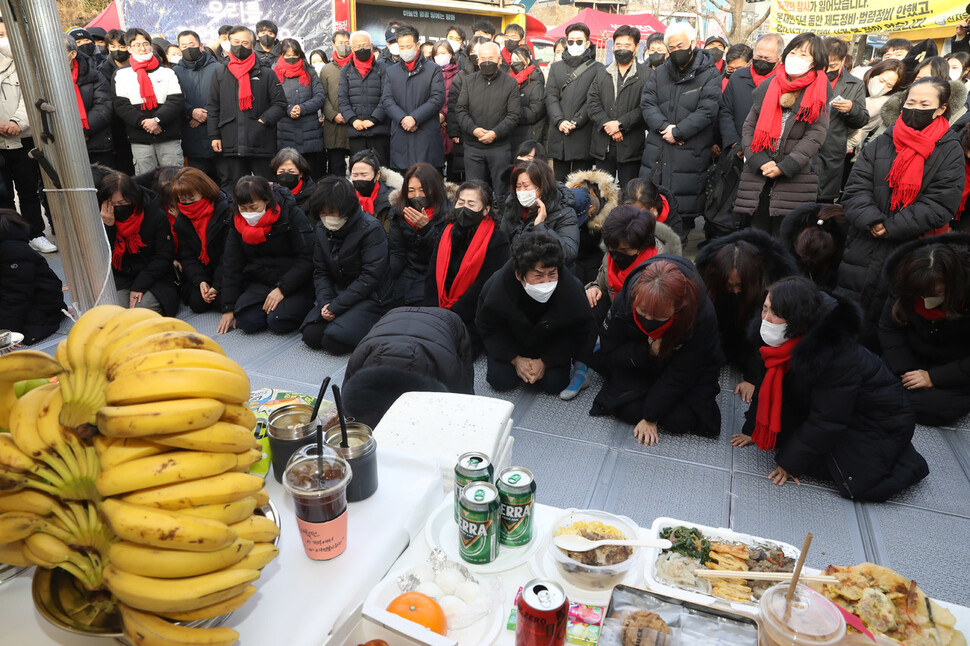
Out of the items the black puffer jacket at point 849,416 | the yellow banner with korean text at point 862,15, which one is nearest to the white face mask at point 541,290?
the black puffer jacket at point 849,416

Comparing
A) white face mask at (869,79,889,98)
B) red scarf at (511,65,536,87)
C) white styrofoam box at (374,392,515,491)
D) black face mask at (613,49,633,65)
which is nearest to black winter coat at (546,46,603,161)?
black face mask at (613,49,633,65)

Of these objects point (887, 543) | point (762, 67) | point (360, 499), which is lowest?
point (887, 543)

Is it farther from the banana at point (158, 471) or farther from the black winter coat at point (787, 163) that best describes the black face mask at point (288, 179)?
the banana at point (158, 471)

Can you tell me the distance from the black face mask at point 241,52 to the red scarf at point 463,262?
3.49 meters

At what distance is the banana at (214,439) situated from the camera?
98 cm

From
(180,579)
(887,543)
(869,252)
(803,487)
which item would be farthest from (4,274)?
(869,252)

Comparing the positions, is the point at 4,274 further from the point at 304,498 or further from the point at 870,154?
the point at 870,154

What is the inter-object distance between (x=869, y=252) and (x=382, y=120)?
15.6ft

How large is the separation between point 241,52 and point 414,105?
178cm

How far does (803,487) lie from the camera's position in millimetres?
2746

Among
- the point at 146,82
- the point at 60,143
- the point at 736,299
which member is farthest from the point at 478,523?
the point at 146,82

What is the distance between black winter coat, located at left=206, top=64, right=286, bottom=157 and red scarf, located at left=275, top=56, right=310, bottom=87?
1.58ft

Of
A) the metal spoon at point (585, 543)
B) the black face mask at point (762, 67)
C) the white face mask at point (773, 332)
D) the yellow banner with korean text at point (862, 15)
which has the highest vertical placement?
the yellow banner with korean text at point (862, 15)

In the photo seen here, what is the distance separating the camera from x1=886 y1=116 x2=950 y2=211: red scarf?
368cm
